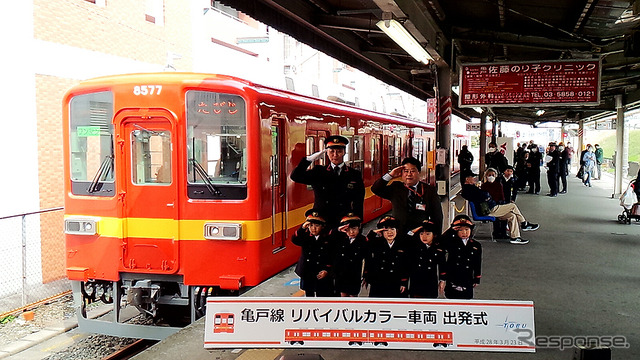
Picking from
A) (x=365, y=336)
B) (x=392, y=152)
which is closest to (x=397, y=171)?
(x=365, y=336)

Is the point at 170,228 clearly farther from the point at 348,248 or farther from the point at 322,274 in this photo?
the point at 348,248

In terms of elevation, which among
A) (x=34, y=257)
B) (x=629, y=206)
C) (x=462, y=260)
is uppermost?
(x=462, y=260)

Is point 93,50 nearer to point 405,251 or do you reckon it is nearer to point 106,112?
point 106,112

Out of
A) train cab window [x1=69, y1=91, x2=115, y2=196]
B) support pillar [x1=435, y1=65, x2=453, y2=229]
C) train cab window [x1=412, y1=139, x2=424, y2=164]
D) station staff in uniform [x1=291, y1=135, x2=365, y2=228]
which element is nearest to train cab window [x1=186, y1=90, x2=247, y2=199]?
station staff in uniform [x1=291, y1=135, x2=365, y2=228]

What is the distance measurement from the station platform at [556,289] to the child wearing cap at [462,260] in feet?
1.80

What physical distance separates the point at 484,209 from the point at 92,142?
679 cm

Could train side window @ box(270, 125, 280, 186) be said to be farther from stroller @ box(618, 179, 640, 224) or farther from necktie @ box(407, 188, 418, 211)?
stroller @ box(618, 179, 640, 224)

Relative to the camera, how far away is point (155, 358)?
4.53 metres

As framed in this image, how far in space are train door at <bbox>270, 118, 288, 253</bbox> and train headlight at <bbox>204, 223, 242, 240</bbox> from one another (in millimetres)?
599

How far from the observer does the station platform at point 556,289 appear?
15.1 ft

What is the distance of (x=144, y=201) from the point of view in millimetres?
5543

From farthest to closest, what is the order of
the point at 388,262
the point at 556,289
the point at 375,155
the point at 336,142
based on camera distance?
the point at 375,155 < the point at 556,289 < the point at 336,142 < the point at 388,262

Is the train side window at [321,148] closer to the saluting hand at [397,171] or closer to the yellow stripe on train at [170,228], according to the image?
the yellow stripe on train at [170,228]

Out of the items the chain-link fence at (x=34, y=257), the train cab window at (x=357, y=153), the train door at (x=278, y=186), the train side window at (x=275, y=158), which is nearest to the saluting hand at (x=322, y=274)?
the train door at (x=278, y=186)
